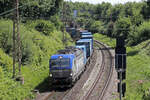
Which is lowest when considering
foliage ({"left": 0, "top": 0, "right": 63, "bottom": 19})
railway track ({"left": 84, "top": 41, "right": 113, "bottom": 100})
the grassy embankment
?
railway track ({"left": 84, "top": 41, "right": 113, "bottom": 100})

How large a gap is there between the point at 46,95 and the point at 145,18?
49.7 m

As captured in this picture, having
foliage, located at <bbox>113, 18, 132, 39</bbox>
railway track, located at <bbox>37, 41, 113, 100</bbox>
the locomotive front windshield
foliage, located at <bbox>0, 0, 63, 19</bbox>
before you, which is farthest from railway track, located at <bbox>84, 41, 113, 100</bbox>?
foliage, located at <bbox>113, 18, 132, 39</bbox>

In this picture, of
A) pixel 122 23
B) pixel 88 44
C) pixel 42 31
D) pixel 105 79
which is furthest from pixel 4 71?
pixel 122 23

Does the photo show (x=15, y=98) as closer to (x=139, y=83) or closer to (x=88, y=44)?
(x=139, y=83)

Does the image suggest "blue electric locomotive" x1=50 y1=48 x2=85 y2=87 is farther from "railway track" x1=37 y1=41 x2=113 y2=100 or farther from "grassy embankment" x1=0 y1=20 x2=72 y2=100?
"grassy embankment" x1=0 y1=20 x2=72 y2=100

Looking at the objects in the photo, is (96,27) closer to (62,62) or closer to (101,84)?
(101,84)

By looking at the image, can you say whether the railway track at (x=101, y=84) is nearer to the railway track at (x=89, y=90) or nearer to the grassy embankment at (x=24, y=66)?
the railway track at (x=89, y=90)

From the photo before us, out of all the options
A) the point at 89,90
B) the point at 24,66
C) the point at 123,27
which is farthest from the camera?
the point at 123,27

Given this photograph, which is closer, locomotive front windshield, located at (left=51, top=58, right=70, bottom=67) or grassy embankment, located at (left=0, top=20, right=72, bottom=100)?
grassy embankment, located at (left=0, top=20, right=72, bottom=100)

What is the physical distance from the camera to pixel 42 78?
2373 cm

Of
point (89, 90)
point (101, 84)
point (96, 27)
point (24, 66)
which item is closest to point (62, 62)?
point (89, 90)

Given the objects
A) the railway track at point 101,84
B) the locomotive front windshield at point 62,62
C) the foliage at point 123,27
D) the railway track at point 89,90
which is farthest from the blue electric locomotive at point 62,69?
the foliage at point 123,27

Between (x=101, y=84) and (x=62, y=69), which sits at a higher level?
(x=62, y=69)

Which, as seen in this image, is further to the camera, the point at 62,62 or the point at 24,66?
the point at 24,66
